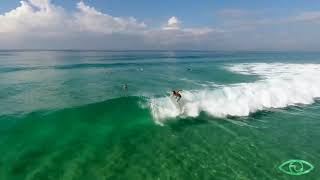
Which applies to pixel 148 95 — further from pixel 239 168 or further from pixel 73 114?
pixel 239 168

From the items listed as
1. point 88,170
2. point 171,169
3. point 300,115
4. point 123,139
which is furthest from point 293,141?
point 88,170

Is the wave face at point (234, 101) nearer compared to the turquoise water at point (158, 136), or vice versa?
the turquoise water at point (158, 136)
